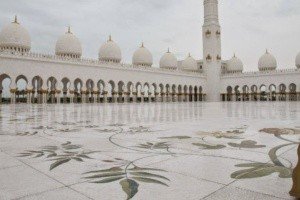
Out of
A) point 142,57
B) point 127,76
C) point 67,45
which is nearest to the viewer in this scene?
point 67,45

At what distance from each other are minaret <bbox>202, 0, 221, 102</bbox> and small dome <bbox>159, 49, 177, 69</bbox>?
4.00 meters

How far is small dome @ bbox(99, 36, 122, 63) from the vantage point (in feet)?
94.3

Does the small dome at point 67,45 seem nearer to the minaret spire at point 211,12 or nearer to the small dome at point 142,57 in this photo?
the small dome at point 142,57

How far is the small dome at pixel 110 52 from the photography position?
28.7 meters

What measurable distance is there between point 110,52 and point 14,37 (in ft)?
30.5

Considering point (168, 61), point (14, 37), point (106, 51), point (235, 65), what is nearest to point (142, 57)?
point (106, 51)

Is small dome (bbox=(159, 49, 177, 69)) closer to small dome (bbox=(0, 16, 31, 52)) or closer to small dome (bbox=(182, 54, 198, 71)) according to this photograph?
small dome (bbox=(182, 54, 198, 71))

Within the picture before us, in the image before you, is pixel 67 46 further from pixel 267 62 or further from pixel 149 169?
pixel 149 169

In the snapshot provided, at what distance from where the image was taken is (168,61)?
35625 millimetres

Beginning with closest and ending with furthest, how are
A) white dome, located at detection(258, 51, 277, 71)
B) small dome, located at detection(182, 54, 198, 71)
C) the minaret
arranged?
the minaret < white dome, located at detection(258, 51, 277, 71) < small dome, located at detection(182, 54, 198, 71)

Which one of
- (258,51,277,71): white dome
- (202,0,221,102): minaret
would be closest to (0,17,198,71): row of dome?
(202,0,221,102): minaret

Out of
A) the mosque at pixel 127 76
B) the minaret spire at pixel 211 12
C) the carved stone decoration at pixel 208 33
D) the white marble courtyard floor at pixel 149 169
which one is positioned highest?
the minaret spire at pixel 211 12

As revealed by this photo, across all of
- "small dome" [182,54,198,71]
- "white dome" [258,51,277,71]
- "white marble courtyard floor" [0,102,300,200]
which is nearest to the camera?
"white marble courtyard floor" [0,102,300,200]

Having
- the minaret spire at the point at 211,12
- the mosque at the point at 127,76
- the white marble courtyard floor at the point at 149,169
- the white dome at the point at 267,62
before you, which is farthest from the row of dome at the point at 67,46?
the white marble courtyard floor at the point at 149,169
